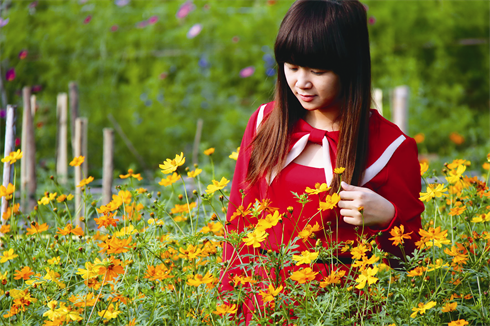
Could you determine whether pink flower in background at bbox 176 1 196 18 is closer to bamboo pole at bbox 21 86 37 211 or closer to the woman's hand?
bamboo pole at bbox 21 86 37 211

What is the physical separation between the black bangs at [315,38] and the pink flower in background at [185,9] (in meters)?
4.07

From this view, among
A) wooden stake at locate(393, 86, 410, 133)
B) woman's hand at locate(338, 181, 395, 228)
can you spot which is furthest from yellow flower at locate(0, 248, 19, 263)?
wooden stake at locate(393, 86, 410, 133)

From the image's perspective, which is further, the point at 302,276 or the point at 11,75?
the point at 11,75

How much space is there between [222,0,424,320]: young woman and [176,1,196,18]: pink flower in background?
13.0 ft

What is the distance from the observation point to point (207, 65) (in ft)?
17.6

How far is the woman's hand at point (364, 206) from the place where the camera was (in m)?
1.47

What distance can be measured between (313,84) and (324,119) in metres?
0.19

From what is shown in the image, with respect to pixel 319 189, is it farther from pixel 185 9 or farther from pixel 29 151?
pixel 185 9

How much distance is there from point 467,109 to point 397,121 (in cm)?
145

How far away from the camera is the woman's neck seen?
169 centimetres

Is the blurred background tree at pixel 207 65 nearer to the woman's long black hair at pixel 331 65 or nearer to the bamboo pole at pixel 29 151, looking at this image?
the bamboo pole at pixel 29 151

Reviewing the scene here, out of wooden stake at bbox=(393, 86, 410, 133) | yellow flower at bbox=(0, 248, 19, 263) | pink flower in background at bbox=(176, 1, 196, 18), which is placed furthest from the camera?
pink flower in background at bbox=(176, 1, 196, 18)

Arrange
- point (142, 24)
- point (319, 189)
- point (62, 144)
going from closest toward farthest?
point (319, 189), point (62, 144), point (142, 24)

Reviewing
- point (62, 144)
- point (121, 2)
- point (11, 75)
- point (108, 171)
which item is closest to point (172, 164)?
point (108, 171)
